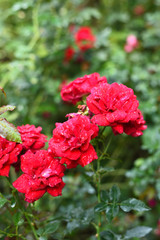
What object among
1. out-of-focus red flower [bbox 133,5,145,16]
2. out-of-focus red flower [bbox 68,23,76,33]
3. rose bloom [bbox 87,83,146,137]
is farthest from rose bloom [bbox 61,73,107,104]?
out-of-focus red flower [bbox 133,5,145,16]

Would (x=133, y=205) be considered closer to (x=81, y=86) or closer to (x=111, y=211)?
(x=111, y=211)

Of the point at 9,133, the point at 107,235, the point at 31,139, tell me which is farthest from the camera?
the point at 107,235

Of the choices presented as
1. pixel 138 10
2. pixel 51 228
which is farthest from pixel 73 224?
pixel 138 10

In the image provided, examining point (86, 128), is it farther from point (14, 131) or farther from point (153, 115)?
point (153, 115)

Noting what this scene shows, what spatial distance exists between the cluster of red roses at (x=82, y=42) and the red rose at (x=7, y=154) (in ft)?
4.87

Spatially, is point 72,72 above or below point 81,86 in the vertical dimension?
below

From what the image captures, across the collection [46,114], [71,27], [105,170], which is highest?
[71,27]

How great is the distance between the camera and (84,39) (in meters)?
2.14

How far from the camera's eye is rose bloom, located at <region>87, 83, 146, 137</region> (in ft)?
2.46

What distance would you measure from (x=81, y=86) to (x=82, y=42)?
1.36 metres

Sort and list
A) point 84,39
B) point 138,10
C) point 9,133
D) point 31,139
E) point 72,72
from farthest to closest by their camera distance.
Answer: point 138,10 < point 72,72 < point 84,39 < point 31,139 < point 9,133

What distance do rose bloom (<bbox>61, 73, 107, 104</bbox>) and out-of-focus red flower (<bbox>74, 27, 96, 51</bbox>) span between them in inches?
50.8

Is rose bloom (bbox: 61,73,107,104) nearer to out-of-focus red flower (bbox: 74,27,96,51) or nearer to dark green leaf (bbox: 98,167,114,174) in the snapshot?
dark green leaf (bbox: 98,167,114,174)

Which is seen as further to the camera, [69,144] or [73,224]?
[73,224]
